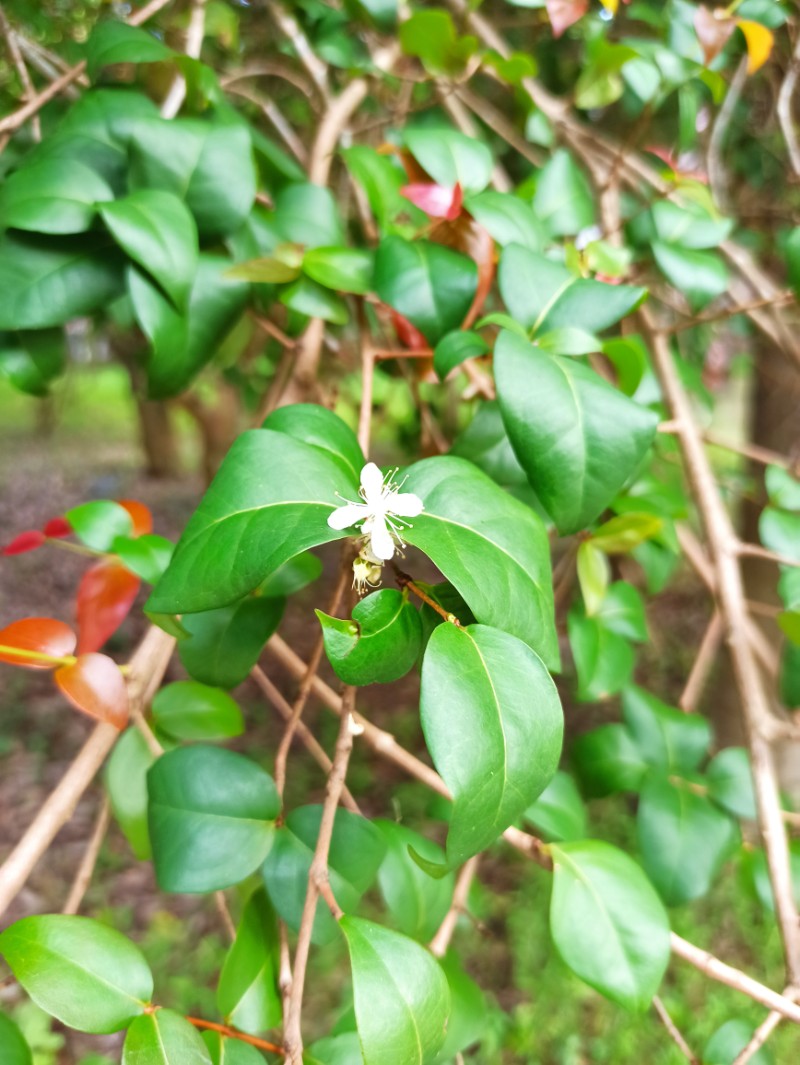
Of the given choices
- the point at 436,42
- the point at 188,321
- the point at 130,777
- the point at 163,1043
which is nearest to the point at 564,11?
the point at 436,42

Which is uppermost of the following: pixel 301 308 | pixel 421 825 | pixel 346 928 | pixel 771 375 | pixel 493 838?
pixel 301 308

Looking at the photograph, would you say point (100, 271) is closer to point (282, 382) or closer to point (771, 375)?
point (282, 382)

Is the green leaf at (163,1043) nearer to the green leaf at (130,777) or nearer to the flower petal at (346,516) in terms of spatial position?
the green leaf at (130,777)

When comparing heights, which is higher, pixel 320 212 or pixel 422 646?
pixel 320 212

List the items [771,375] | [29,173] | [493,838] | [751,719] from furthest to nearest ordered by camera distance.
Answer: [771,375], [751,719], [29,173], [493,838]

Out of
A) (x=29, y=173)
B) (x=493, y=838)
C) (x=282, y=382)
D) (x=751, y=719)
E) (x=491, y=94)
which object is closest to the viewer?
(x=493, y=838)

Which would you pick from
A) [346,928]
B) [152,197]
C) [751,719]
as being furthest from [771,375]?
[346,928]

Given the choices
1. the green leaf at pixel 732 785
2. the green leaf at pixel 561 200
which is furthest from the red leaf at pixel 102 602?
the green leaf at pixel 732 785

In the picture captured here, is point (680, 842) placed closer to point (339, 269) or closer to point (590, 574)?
point (590, 574)
